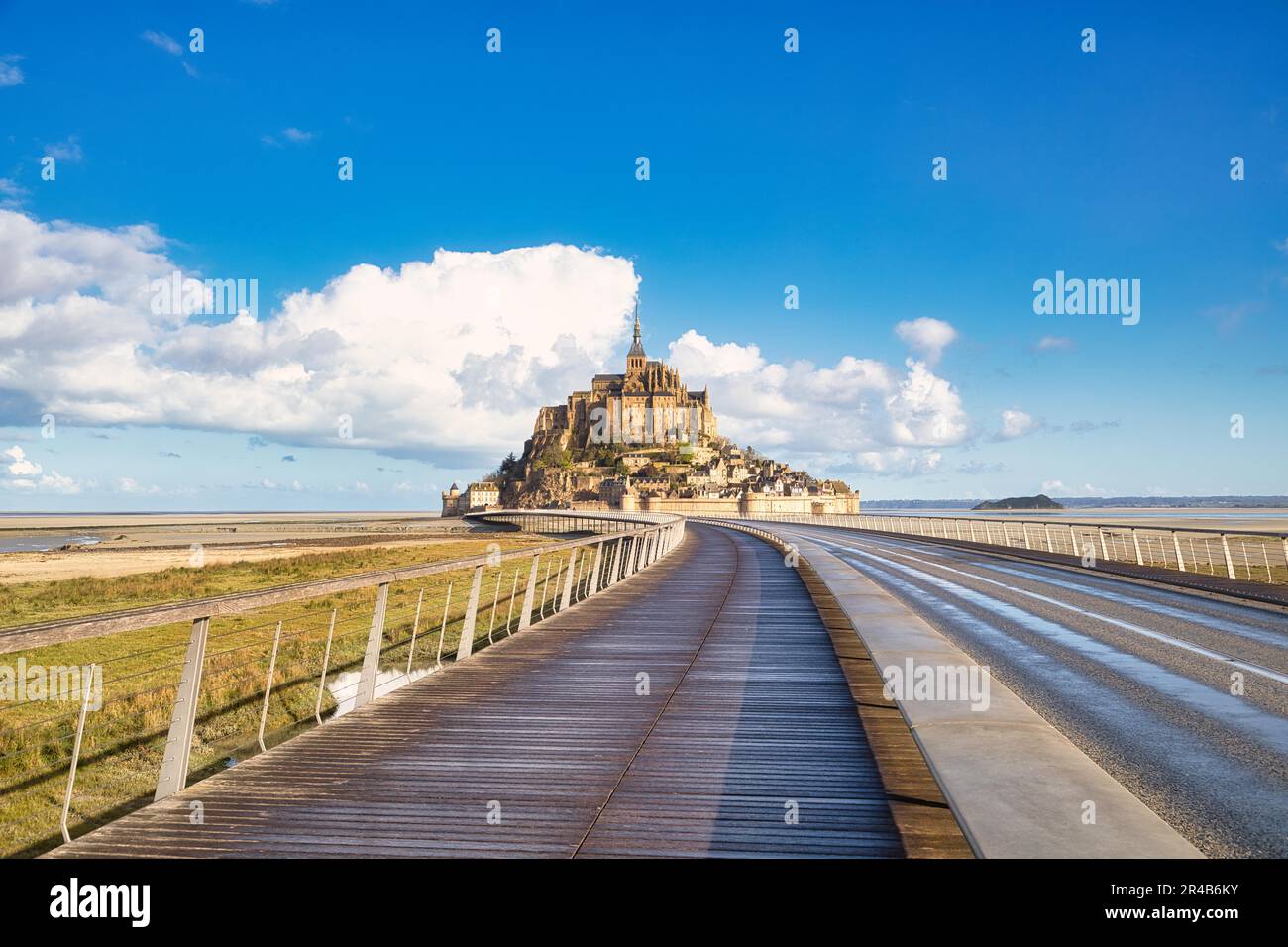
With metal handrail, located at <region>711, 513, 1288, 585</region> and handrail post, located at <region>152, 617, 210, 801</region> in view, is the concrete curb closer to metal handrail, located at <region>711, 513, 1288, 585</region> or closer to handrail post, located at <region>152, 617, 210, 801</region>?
handrail post, located at <region>152, 617, 210, 801</region>

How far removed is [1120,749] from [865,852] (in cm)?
332

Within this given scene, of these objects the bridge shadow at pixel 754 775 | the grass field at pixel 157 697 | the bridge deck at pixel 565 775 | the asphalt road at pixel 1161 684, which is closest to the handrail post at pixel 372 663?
the bridge deck at pixel 565 775

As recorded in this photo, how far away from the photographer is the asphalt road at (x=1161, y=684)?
530 centimetres

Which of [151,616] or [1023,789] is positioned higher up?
[151,616]

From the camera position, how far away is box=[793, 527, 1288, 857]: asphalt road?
5.30 metres

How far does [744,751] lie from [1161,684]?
549 centimetres

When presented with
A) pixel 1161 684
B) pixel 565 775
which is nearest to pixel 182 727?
pixel 565 775

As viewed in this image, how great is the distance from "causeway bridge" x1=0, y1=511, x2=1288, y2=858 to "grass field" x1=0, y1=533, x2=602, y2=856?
565 millimetres

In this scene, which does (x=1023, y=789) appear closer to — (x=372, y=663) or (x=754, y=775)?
(x=754, y=775)

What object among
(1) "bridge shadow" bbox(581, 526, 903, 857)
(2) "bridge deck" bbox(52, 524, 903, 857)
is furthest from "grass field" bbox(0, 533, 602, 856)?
(1) "bridge shadow" bbox(581, 526, 903, 857)

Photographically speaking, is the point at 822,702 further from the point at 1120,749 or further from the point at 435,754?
the point at 435,754

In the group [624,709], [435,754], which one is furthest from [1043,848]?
[624,709]

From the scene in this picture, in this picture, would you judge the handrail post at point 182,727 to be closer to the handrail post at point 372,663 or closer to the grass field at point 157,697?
the grass field at point 157,697

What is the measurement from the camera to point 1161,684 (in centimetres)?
923
